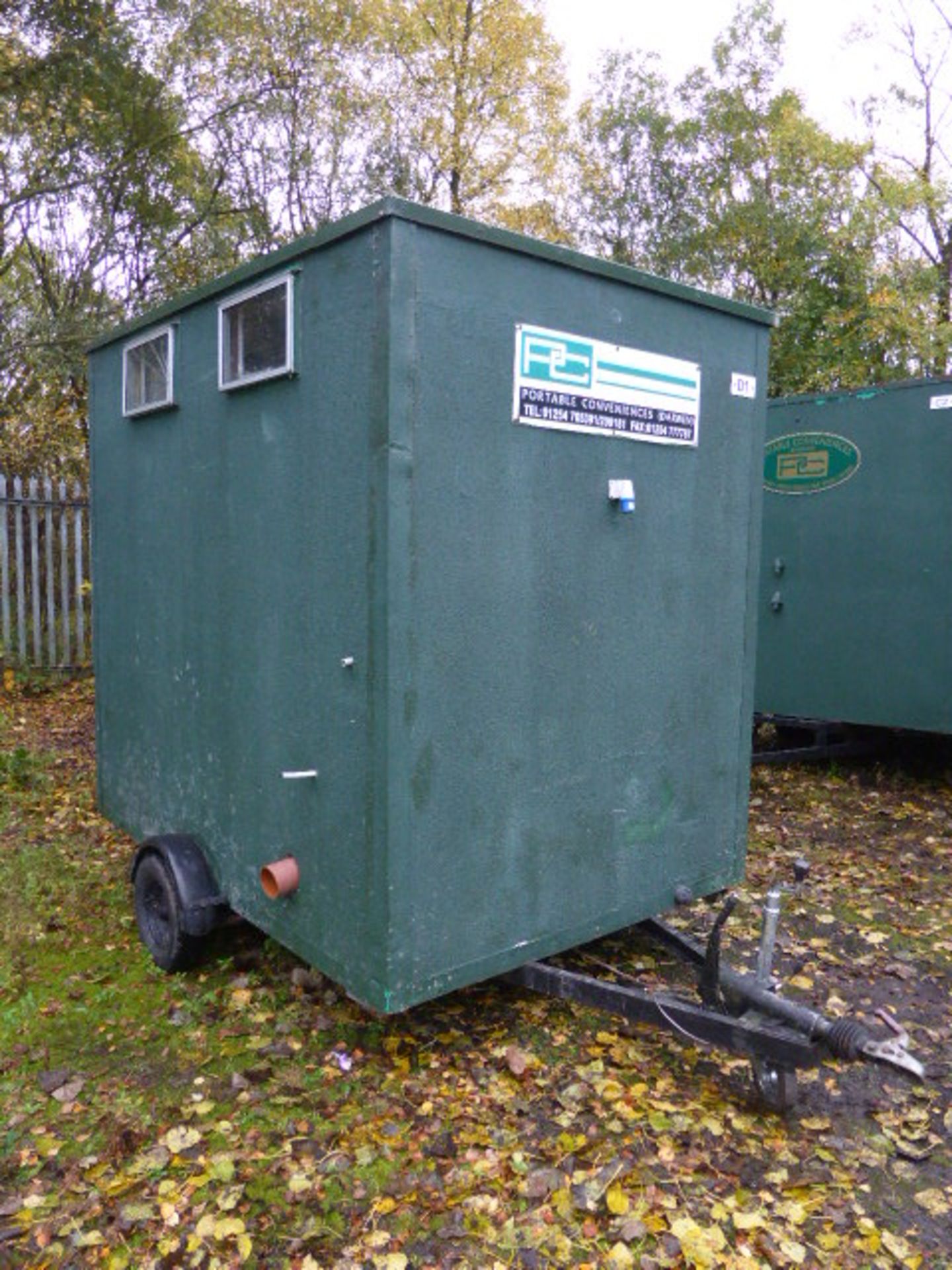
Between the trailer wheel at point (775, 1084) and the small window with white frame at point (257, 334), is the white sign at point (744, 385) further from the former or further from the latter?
the trailer wheel at point (775, 1084)

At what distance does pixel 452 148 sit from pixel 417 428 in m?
17.5

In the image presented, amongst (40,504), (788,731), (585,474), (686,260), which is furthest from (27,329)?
(686,260)

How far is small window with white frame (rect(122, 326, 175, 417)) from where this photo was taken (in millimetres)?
3635

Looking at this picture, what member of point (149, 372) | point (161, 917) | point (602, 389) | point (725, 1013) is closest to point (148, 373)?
point (149, 372)

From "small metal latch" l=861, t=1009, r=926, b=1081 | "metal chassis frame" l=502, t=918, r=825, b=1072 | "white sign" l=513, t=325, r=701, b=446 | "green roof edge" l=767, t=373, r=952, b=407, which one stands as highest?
"green roof edge" l=767, t=373, r=952, b=407

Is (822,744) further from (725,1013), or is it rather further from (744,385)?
(725,1013)

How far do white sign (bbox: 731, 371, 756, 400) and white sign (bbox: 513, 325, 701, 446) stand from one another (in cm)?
22

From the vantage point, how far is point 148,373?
3848 millimetres

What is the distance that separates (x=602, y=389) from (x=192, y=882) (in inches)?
91.1

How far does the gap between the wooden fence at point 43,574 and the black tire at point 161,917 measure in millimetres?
6546

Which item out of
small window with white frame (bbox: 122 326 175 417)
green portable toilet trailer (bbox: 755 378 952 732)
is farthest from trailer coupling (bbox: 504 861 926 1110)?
green portable toilet trailer (bbox: 755 378 952 732)

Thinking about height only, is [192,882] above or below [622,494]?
below

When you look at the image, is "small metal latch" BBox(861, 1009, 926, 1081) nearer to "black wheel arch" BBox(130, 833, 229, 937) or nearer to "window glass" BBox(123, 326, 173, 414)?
"black wheel arch" BBox(130, 833, 229, 937)

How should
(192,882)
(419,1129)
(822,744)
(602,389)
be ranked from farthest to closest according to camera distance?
(822,744) < (192,882) < (602,389) < (419,1129)
